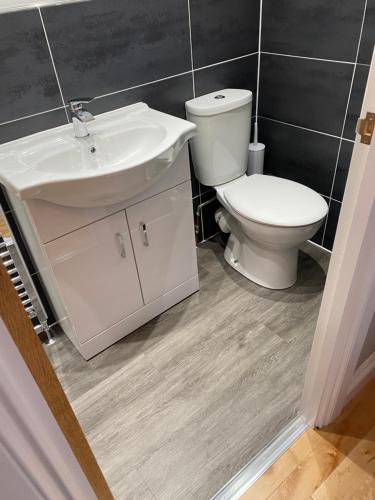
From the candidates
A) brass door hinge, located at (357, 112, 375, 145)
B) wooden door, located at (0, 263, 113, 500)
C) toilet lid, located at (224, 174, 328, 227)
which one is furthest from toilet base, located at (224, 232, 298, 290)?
wooden door, located at (0, 263, 113, 500)

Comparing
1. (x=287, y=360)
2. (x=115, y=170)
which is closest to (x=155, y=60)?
(x=115, y=170)

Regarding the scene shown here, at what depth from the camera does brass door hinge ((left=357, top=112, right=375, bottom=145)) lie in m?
0.69

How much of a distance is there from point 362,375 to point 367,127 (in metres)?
0.98

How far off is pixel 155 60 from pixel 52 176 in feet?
2.50

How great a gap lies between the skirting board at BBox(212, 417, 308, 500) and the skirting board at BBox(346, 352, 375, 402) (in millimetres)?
210

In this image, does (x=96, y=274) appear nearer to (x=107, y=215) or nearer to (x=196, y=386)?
(x=107, y=215)

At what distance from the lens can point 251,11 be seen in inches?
69.9

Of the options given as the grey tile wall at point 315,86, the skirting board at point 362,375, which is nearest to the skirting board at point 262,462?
the skirting board at point 362,375

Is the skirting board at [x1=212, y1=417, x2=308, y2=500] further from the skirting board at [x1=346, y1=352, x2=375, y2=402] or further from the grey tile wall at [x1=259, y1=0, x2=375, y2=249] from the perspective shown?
the grey tile wall at [x1=259, y1=0, x2=375, y2=249]

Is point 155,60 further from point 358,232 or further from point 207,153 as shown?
point 358,232

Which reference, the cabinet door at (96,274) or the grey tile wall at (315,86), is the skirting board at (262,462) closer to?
the cabinet door at (96,274)

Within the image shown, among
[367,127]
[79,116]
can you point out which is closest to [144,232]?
[79,116]

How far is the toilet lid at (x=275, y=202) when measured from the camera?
1.57 metres

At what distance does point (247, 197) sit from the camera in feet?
5.65
